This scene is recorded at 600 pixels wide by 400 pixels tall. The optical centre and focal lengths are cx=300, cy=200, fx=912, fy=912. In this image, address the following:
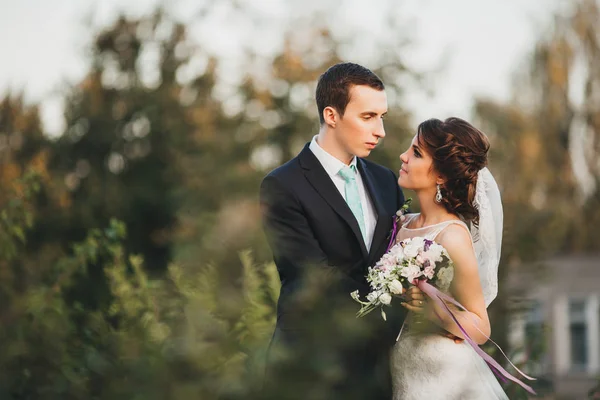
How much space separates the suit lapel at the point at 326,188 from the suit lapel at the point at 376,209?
4.5 inches

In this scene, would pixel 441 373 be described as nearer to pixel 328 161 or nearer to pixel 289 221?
pixel 289 221

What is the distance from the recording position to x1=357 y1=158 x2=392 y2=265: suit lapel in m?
4.08

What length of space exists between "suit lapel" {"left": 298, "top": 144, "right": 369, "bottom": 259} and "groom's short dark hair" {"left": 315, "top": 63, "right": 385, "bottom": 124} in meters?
0.25

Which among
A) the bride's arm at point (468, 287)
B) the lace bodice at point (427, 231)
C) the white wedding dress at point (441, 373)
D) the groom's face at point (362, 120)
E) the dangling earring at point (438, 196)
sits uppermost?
the groom's face at point (362, 120)

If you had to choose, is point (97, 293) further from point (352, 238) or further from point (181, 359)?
point (181, 359)

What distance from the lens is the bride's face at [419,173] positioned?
4.12 meters

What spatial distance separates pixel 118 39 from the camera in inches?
826

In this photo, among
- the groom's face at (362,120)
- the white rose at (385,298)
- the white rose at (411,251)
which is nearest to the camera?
the white rose at (385,298)

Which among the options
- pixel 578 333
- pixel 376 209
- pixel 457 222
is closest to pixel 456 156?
pixel 457 222

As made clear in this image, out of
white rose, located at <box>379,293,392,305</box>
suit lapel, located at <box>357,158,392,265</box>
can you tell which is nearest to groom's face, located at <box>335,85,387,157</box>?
suit lapel, located at <box>357,158,392,265</box>

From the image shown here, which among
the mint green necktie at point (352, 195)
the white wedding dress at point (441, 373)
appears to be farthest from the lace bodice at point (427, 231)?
the mint green necktie at point (352, 195)

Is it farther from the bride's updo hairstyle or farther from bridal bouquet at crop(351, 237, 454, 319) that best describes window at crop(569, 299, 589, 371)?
bridal bouquet at crop(351, 237, 454, 319)

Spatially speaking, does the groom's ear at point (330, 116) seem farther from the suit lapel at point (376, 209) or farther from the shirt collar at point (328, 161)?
the suit lapel at point (376, 209)

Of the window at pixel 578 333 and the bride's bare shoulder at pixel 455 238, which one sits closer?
the bride's bare shoulder at pixel 455 238
